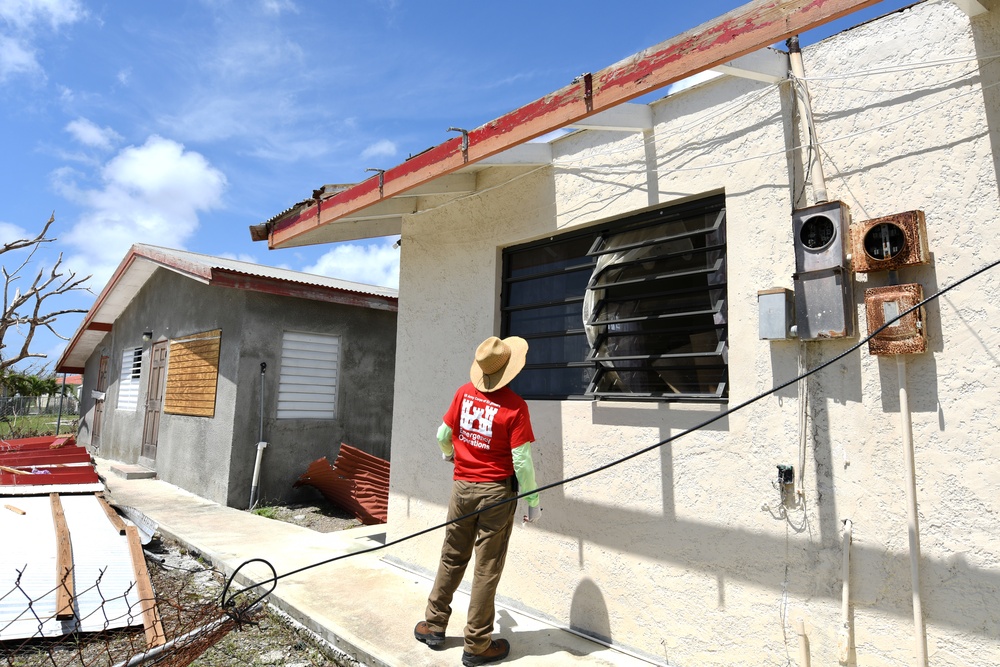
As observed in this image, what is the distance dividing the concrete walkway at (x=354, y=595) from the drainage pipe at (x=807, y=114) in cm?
274

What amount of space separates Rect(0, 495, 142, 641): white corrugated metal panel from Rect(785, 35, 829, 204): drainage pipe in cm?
436

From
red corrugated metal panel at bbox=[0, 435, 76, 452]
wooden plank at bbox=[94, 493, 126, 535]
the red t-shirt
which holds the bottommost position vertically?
wooden plank at bbox=[94, 493, 126, 535]

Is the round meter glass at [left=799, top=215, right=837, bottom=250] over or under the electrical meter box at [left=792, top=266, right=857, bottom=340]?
over

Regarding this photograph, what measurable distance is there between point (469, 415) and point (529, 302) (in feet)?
4.14

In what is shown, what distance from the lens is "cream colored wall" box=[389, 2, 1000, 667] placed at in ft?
8.63

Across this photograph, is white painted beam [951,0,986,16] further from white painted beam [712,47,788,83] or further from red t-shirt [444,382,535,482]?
red t-shirt [444,382,535,482]

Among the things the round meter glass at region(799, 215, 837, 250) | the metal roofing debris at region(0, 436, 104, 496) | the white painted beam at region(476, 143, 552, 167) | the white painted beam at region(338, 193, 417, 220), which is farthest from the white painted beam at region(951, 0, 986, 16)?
the metal roofing debris at region(0, 436, 104, 496)

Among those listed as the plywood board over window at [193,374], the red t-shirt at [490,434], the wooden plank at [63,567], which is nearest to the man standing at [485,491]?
the red t-shirt at [490,434]

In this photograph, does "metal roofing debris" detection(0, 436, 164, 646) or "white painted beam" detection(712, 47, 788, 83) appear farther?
"metal roofing debris" detection(0, 436, 164, 646)

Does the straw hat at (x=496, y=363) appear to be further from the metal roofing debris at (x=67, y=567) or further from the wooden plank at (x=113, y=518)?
the wooden plank at (x=113, y=518)

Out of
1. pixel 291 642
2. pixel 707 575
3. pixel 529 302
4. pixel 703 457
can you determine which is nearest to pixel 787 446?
pixel 703 457

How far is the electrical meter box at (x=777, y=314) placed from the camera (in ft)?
10.1

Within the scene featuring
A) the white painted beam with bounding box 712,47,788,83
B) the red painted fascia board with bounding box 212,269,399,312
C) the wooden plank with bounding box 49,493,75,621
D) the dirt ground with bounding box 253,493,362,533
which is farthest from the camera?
the red painted fascia board with bounding box 212,269,399,312

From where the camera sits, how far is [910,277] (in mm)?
2807
